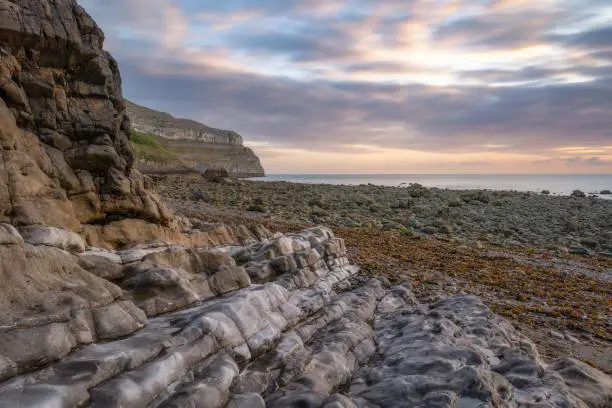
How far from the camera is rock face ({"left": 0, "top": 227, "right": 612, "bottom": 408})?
451 cm

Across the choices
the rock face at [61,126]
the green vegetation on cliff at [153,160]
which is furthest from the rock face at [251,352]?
the green vegetation on cliff at [153,160]

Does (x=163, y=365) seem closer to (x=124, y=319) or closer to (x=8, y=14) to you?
(x=124, y=319)

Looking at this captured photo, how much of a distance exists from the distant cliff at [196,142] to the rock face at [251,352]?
363 feet

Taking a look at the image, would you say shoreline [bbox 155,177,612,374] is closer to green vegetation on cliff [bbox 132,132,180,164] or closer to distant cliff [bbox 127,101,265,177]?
green vegetation on cliff [bbox 132,132,180,164]

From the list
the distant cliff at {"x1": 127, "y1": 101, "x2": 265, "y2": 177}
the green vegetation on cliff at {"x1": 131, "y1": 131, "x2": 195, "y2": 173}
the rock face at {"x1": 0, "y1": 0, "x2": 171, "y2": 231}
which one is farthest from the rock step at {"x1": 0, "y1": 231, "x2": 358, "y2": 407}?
the distant cliff at {"x1": 127, "y1": 101, "x2": 265, "y2": 177}

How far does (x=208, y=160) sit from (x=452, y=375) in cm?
13993

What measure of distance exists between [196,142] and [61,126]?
148308mm

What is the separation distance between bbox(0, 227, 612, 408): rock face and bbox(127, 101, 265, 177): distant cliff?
363 ft

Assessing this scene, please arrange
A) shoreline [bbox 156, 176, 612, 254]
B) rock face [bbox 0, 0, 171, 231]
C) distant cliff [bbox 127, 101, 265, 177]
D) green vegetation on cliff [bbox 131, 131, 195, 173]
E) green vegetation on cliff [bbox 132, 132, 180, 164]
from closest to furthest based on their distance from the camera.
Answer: rock face [bbox 0, 0, 171, 231], shoreline [bbox 156, 176, 612, 254], green vegetation on cliff [bbox 131, 131, 195, 173], green vegetation on cliff [bbox 132, 132, 180, 164], distant cliff [bbox 127, 101, 265, 177]

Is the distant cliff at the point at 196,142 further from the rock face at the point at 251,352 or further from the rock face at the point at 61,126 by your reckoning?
the rock face at the point at 251,352

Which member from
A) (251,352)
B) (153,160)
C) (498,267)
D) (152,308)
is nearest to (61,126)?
(152,308)

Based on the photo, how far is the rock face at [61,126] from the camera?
8148 mm

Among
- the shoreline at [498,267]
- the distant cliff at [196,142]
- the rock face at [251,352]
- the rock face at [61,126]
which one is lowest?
the shoreline at [498,267]

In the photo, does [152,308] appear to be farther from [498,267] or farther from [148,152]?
[148,152]
